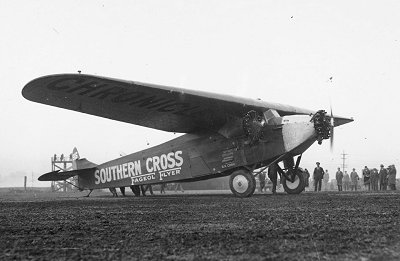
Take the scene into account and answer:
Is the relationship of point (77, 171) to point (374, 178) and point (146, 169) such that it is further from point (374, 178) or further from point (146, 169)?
point (374, 178)

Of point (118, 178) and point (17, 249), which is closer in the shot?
point (17, 249)

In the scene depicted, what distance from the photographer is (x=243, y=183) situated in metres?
11.6

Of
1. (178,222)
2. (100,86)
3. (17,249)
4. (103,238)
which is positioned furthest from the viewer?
(100,86)

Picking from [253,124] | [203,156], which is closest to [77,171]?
[203,156]

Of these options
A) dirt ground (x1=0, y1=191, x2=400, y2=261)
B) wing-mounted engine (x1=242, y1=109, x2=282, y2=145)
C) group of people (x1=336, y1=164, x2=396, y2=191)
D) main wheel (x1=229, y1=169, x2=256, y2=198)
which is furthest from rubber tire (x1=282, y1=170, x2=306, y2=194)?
group of people (x1=336, y1=164, x2=396, y2=191)

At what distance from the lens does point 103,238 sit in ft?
11.5

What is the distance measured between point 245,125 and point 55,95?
4997 millimetres

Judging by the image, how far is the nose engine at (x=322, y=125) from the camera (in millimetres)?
11062

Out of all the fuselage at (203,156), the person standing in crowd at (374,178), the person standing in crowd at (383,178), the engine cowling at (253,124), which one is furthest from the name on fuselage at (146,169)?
the person standing in crowd at (374,178)

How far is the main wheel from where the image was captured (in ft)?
37.6

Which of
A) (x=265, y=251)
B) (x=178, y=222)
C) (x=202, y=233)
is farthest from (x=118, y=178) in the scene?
(x=265, y=251)

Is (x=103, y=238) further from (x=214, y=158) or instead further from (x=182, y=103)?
(x=214, y=158)

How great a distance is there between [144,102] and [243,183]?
3518 millimetres

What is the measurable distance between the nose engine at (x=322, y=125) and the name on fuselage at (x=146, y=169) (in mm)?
4333
